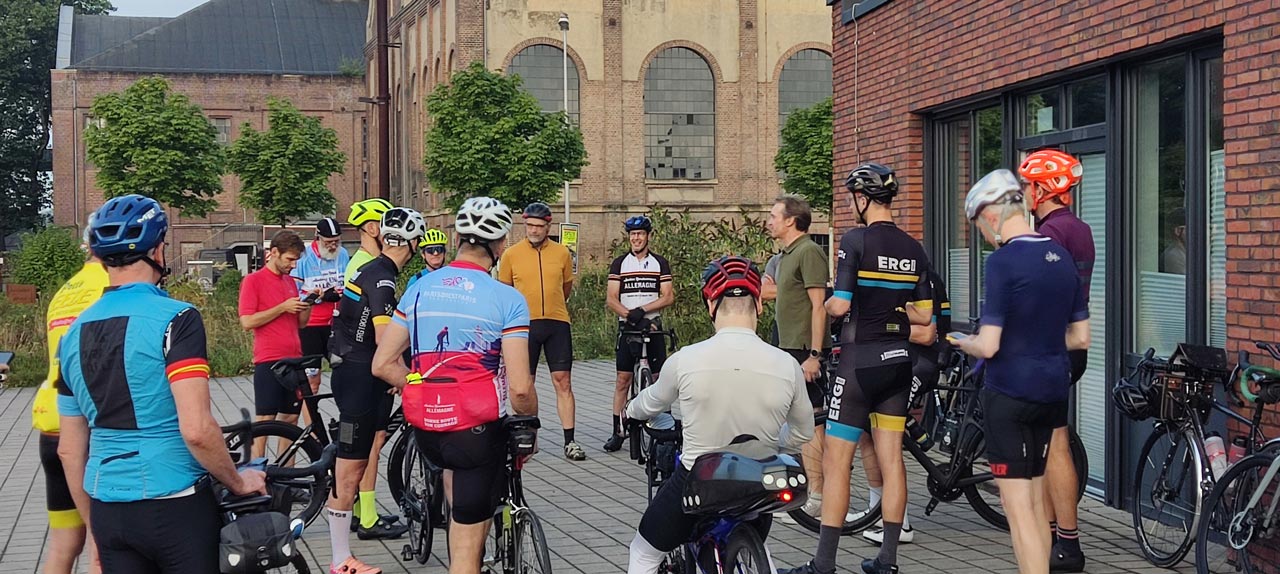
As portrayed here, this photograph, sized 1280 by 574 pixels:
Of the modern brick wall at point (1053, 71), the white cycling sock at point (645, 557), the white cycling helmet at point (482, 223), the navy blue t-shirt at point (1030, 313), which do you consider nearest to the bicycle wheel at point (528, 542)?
the white cycling sock at point (645, 557)

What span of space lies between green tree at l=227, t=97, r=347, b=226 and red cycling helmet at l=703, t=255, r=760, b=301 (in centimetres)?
4884

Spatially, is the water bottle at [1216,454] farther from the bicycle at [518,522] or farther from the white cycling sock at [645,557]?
the bicycle at [518,522]

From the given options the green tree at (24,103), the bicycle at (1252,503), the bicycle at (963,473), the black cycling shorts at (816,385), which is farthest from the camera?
the green tree at (24,103)

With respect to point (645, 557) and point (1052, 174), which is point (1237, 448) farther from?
point (645, 557)

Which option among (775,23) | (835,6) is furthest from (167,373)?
(775,23)

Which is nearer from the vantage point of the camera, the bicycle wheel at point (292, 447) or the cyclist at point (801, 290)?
the bicycle wheel at point (292, 447)

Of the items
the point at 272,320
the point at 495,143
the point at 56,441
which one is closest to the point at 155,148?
the point at 495,143

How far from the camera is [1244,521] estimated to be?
6.56 meters

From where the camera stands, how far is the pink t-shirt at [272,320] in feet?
31.4

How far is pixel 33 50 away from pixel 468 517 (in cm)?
7988

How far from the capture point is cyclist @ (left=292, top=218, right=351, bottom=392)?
10312 mm

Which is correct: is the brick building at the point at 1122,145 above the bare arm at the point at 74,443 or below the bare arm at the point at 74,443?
above

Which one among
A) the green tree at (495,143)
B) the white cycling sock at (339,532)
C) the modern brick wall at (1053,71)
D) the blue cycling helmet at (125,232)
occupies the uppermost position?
the green tree at (495,143)

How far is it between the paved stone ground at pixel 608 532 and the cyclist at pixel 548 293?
70cm
